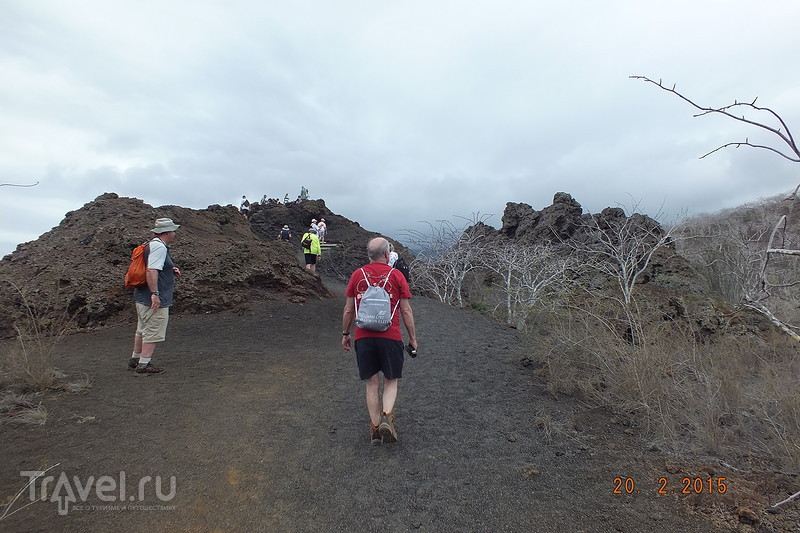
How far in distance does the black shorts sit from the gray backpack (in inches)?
6.2

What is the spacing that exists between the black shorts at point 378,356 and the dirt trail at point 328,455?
2.08 feet

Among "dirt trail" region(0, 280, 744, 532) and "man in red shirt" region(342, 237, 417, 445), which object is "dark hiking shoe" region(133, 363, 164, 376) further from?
"man in red shirt" region(342, 237, 417, 445)

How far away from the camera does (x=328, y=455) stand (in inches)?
133

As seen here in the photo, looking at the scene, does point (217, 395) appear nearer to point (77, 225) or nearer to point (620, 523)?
point (620, 523)

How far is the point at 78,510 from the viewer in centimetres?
248

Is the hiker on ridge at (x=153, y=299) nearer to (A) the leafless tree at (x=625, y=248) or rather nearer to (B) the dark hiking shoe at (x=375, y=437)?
(B) the dark hiking shoe at (x=375, y=437)

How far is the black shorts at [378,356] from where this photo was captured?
349cm

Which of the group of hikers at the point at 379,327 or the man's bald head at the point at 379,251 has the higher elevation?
the man's bald head at the point at 379,251

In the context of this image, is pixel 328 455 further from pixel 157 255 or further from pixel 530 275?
pixel 530 275

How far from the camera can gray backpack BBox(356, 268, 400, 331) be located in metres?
3.36

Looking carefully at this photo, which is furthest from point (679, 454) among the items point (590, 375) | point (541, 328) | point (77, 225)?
point (77, 225)

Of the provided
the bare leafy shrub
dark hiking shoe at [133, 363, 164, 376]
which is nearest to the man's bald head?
the bare leafy shrub

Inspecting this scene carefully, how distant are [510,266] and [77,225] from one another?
1006 centimetres

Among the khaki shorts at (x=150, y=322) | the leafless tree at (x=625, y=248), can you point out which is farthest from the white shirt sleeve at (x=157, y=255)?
the leafless tree at (x=625, y=248)
